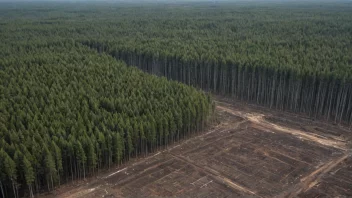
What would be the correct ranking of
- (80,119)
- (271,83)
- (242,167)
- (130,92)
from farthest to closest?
(271,83), (130,92), (80,119), (242,167)

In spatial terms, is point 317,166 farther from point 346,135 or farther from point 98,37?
point 98,37

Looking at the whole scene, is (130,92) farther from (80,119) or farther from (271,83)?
(271,83)

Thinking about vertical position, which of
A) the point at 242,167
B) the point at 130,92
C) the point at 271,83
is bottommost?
the point at 242,167

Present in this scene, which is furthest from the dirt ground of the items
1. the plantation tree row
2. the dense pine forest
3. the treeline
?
the plantation tree row

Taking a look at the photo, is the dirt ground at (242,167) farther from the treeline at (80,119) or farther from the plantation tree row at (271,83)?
the plantation tree row at (271,83)

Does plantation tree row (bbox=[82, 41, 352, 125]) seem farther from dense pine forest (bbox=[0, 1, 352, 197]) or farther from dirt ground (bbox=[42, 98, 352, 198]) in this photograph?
dirt ground (bbox=[42, 98, 352, 198])

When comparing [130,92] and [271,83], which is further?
[271,83]

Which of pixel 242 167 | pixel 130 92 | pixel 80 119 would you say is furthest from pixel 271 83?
pixel 80 119

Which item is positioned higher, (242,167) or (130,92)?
(130,92)
